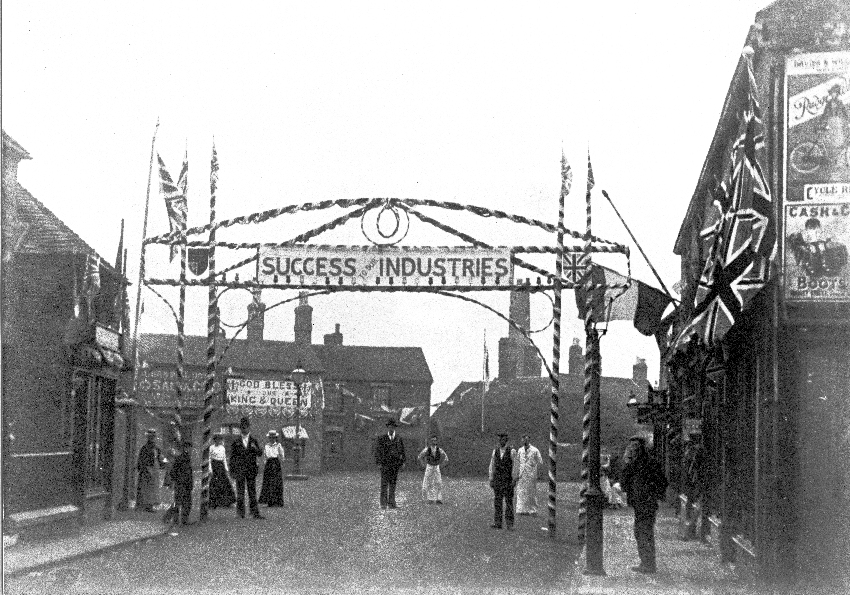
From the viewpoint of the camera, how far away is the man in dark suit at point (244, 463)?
1977cm

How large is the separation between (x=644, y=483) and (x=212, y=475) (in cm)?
1055

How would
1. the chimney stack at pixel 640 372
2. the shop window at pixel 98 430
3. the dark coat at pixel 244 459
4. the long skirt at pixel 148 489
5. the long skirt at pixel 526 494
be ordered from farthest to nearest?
the chimney stack at pixel 640 372 → the long skirt at pixel 526 494 → the long skirt at pixel 148 489 → the dark coat at pixel 244 459 → the shop window at pixel 98 430

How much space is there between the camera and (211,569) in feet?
43.5

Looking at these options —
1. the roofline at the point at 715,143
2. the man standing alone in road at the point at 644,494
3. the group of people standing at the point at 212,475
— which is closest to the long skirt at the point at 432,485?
the group of people standing at the point at 212,475

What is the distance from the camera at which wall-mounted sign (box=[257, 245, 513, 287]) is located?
1858cm

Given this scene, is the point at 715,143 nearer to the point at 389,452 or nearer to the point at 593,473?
the point at 593,473

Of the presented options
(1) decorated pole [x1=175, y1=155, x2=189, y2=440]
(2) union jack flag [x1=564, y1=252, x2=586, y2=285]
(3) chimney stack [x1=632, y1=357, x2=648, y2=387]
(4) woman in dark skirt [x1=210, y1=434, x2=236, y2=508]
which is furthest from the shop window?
(3) chimney stack [x1=632, y1=357, x2=648, y2=387]

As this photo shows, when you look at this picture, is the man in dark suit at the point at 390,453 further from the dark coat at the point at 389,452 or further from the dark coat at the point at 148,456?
the dark coat at the point at 148,456

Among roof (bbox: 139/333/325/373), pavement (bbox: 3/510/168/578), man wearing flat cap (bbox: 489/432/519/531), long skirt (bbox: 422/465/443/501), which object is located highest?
roof (bbox: 139/333/325/373)

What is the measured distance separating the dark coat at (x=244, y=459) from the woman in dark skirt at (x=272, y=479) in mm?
3722

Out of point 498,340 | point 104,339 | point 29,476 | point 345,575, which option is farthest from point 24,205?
point 498,340

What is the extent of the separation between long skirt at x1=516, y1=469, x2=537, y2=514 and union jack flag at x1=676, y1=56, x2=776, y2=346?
39.7 ft

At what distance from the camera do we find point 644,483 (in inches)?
530

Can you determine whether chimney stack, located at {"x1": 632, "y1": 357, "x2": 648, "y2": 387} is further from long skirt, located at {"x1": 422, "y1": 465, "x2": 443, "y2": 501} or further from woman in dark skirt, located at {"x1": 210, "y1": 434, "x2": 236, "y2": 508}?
woman in dark skirt, located at {"x1": 210, "y1": 434, "x2": 236, "y2": 508}
